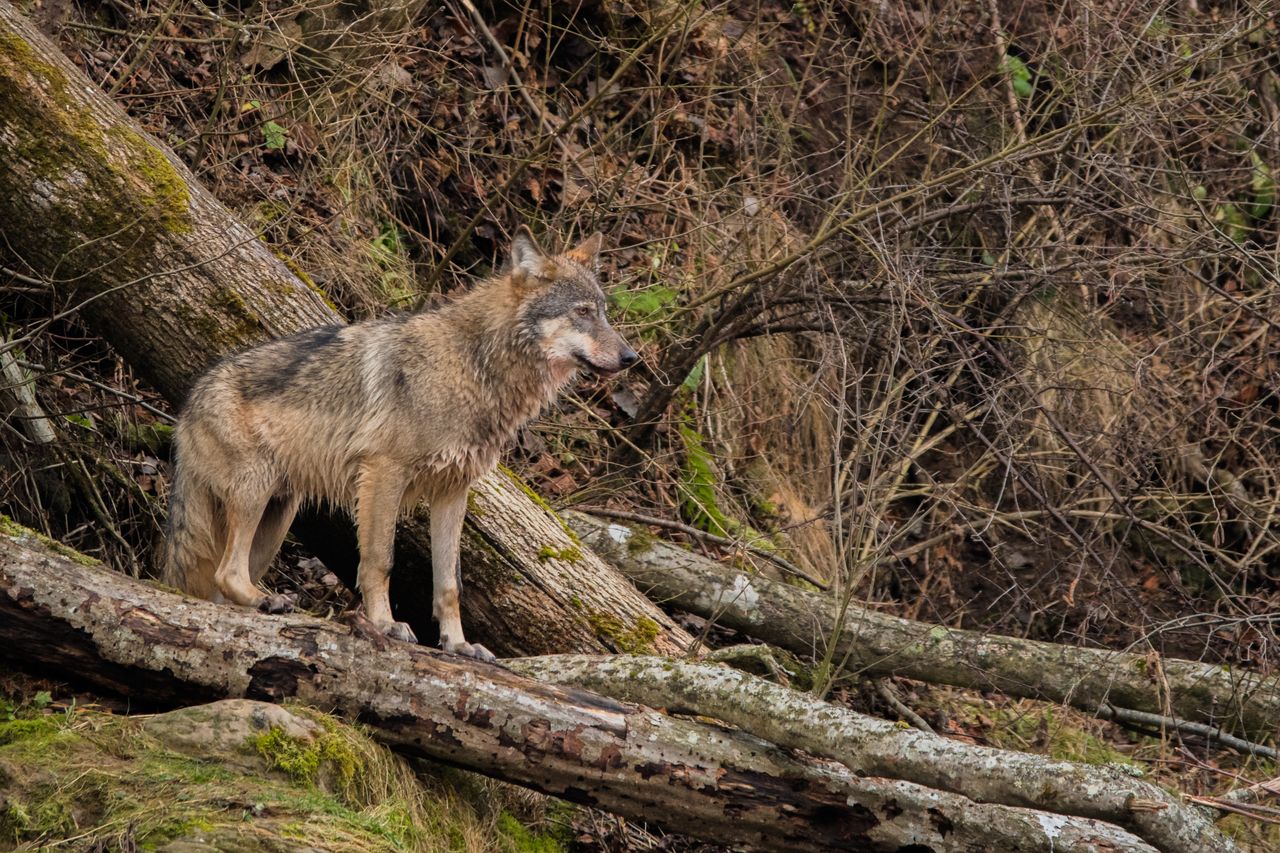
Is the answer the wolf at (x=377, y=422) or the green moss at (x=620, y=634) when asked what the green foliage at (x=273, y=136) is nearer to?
the wolf at (x=377, y=422)

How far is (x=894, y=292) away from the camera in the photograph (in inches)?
316

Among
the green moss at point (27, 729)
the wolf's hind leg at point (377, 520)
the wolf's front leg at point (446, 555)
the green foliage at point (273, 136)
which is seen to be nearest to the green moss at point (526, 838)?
the wolf's front leg at point (446, 555)

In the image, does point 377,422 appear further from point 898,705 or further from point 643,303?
point 898,705

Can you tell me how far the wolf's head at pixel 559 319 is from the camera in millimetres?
6914

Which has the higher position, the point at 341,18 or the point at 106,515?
the point at 341,18

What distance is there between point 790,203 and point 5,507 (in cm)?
752

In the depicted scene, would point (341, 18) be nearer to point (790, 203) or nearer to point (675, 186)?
point (675, 186)

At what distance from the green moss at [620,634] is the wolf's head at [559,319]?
58.4 inches

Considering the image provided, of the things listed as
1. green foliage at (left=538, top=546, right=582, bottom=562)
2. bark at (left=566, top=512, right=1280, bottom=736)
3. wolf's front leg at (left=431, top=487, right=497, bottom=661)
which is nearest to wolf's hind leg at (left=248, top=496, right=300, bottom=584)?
wolf's front leg at (left=431, top=487, right=497, bottom=661)

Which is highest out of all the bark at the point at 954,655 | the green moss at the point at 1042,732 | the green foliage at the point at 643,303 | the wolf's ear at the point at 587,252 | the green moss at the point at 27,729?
the wolf's ear at the point at 587,252

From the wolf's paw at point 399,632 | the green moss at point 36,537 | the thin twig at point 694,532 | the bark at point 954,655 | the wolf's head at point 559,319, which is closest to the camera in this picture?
the green moss at point 36,537

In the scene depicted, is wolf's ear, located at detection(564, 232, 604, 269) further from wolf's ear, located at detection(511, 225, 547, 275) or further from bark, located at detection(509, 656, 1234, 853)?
bark, located at detection(509, 656, 1234, 853)

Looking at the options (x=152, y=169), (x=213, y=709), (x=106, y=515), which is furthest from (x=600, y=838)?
(x=152, y=169)

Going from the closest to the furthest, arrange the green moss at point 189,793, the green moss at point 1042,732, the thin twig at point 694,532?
the green moss at point 189,793 < the green moss at point 1042,732 < the thin twig at point 694,532
